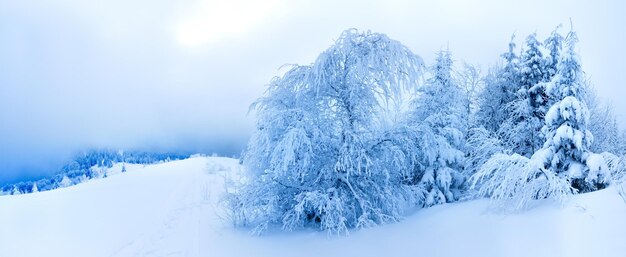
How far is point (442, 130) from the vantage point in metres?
11.9

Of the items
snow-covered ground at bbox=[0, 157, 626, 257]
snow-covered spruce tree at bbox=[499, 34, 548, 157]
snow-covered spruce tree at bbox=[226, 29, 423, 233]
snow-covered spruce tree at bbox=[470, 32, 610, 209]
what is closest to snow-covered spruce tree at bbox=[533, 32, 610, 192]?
snow-covered spruce tree at bbox=[470, 32, 610, 209]

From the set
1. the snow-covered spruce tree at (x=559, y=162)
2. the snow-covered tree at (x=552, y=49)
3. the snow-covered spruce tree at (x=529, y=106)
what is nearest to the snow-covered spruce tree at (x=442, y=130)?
the snow-covered spruce tree at (x=559, y=162)

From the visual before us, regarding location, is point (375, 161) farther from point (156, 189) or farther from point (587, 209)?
point (156, 189)

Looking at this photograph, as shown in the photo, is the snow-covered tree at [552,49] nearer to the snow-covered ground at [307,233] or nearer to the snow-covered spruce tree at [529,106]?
the snow-covered spruce tree at [529,106]

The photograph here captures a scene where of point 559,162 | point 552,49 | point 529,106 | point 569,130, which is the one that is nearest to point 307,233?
point 559,162

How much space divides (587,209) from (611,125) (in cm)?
2093

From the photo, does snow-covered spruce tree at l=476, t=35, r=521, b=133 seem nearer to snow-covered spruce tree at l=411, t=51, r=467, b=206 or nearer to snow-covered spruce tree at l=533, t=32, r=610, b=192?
snow-covered spruce tree at l=411, t=51, r=467, b=206

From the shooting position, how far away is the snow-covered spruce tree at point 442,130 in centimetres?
1165

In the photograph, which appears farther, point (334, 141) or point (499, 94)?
point (499, 94)

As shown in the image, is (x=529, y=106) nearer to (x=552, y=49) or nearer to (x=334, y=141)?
(x=552, y=49)

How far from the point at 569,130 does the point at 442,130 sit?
3.73 metres

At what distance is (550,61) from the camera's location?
565 inches

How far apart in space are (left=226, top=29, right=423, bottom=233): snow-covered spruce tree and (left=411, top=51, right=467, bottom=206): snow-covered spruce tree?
280 centimetres

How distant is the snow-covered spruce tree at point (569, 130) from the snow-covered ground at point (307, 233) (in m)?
2.84
